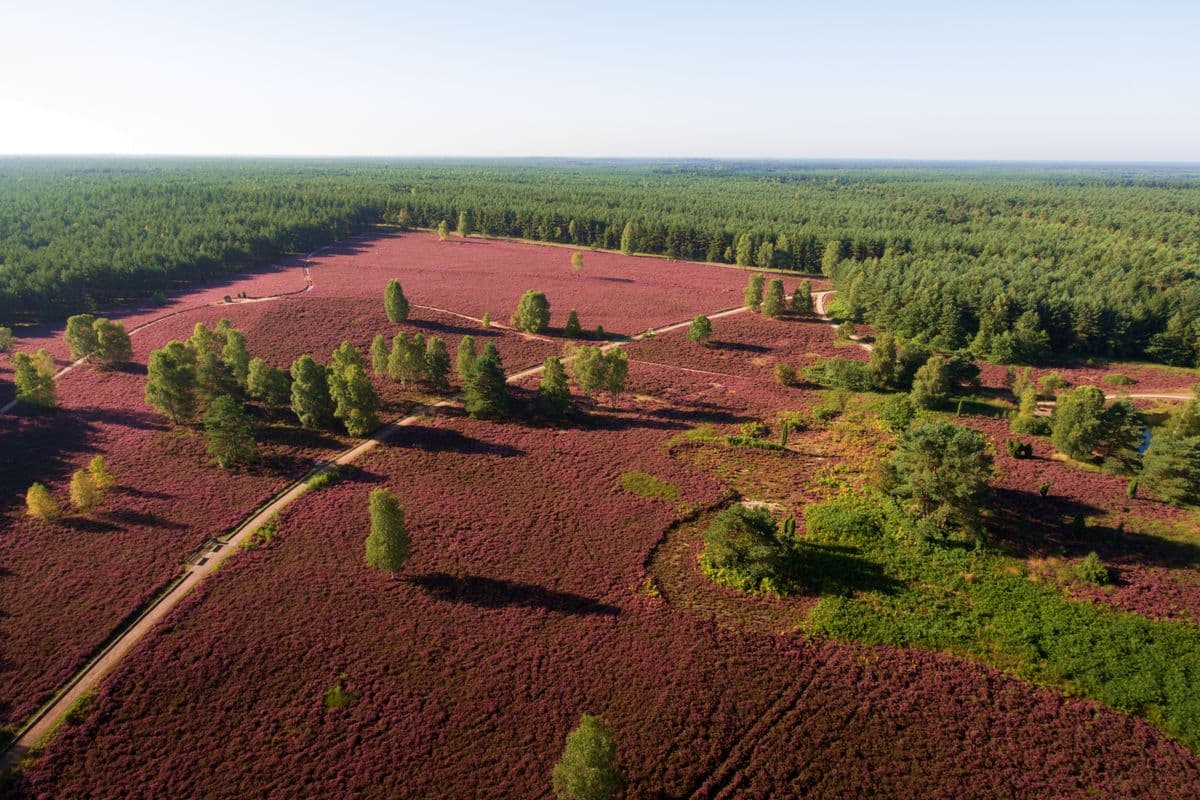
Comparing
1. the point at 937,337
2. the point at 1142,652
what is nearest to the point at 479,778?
the point at 1142,652

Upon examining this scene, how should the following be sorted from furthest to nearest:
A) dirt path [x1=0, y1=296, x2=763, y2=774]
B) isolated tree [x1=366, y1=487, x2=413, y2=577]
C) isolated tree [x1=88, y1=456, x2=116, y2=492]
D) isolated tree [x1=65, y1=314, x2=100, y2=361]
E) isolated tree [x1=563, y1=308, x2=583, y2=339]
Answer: isolated tree [x1=563, y1=308, x2=583, y2=339], isolated tree [x1=65, y1=314, x2=100, y2=361], isolated tree [x1=88, y1=456, x2=116, y2=492], isolated tree [x1=366, y1=487, x2=413, y2=577], dirt path [x1=0, y1=296, x2=763, y2=774]

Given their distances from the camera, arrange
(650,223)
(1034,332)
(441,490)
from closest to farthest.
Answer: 1. (441,490)
2. (1034,332)
3. (650,223)

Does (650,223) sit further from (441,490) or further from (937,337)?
(441,490)

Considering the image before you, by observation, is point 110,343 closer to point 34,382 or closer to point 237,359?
point 34,382

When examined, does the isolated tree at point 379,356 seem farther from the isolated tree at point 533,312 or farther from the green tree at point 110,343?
the green tree at point 110,343

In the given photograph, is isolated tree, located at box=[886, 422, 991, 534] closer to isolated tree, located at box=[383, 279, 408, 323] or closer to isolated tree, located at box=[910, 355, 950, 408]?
isolated tree, located at box=[910, 355, 950, 408]

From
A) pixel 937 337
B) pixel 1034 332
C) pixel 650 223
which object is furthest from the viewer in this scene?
pixel 650 223

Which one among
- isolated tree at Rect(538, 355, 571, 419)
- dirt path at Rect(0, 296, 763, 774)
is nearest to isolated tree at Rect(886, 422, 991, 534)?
isolated tree at Rect(538, 355, 571, 419)
